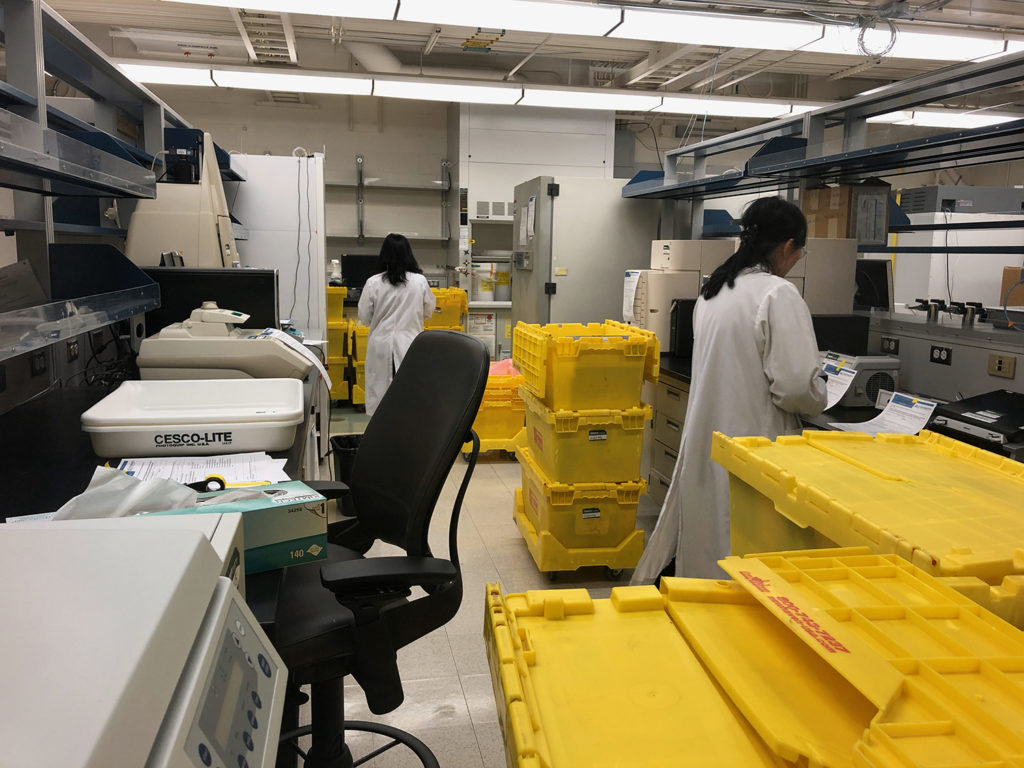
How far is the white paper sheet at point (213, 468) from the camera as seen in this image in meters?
1.36

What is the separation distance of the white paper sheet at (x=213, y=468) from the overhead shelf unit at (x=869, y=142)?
85.6 inches

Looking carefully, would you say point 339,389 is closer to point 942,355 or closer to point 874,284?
point 874,284

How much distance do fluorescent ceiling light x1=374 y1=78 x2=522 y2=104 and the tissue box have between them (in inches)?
213

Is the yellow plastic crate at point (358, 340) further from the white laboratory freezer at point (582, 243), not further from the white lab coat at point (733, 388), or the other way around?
the white lab coat at point (733, 388)

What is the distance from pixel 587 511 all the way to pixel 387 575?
163cm

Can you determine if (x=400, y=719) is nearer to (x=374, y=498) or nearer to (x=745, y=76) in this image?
(x=374, y=498)

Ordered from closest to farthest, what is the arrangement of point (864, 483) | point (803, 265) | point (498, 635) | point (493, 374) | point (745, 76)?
1. point (498, 635)
2. point (864, 483)
3. point (803, 265)
4. point (493, 374)
5. point (745, 76)

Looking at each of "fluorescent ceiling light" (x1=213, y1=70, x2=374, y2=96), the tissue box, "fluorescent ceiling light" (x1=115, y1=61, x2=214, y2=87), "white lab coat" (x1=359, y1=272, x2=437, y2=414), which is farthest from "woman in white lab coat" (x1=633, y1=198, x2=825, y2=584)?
"fluorescent ceiling light" (x1=115, y1=61, x2=214, y2=87)

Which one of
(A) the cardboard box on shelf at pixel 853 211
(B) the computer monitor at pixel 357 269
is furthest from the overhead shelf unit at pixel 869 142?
(B) the computer monitor at pixel 357 269

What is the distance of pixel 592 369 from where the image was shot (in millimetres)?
2807

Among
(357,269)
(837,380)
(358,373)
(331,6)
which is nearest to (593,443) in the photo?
(837,380)

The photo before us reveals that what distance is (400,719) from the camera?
2064mm

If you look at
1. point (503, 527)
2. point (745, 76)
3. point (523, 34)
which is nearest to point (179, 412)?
point (503, 527)

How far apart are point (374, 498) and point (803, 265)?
2.34 metres
